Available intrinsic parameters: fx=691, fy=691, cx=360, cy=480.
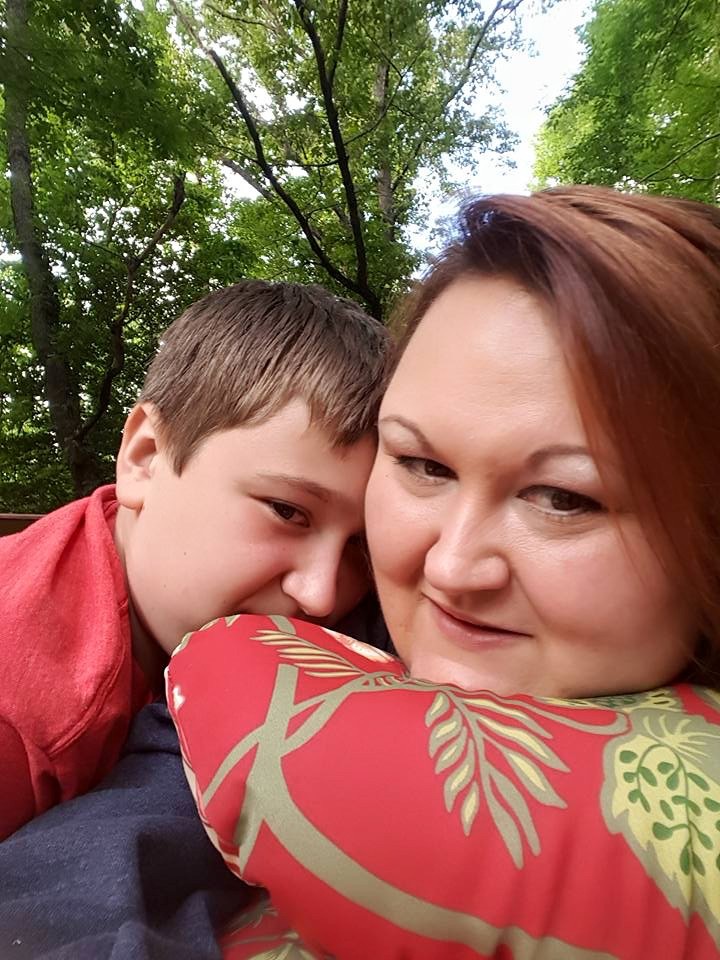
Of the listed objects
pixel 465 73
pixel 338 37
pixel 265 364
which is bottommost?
pixel 265 364

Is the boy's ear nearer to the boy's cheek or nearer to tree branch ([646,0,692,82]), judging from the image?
the boy's cheek

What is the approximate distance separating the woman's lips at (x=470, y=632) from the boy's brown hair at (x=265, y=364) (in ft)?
1.03

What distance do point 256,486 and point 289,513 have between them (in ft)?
0.21

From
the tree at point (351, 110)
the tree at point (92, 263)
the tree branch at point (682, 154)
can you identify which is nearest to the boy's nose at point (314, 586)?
the tree at point (351, 110)

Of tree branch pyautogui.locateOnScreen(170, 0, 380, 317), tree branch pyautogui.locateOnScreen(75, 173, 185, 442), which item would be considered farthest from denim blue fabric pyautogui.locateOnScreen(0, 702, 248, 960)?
tree branch pyautogui.locateOnScreen(170, 0, 380, 317)

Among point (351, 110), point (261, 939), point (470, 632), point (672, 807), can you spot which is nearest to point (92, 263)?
point (351, 110)

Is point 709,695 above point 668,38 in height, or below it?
below

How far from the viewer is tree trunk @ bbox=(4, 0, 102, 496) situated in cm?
430

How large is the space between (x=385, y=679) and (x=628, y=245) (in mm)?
492

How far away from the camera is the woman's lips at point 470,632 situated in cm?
75

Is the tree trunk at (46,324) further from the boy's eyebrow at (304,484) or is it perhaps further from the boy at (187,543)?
the boy's eyebrow at (304,484)

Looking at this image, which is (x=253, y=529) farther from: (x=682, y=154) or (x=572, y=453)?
(x=682, y=154)

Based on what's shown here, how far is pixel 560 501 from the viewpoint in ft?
2.32

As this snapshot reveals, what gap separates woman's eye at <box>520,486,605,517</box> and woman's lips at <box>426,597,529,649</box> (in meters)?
0.14
